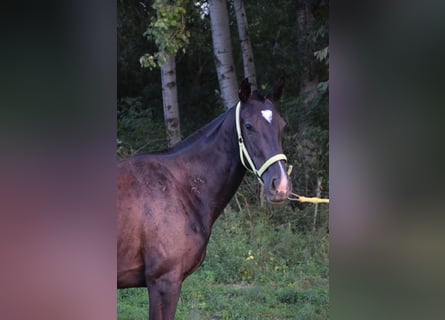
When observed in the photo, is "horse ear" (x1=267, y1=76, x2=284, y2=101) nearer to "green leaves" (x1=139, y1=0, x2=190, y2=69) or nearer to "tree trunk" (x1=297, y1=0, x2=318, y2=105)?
"green leaves" (x1=139, y1=0, x2=190, y2=69)

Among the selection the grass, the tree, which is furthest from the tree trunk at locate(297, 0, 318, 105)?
the grass

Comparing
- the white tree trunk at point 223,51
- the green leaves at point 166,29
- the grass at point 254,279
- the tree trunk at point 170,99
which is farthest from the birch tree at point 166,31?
the grass at point 254,279

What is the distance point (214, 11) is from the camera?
723cm

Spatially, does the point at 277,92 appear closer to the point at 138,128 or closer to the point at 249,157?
the point at 249,157

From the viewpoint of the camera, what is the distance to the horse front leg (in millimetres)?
2652

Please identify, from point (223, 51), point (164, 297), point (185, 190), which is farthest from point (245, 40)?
point (164, 297)

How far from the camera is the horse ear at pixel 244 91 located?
9.01 ft

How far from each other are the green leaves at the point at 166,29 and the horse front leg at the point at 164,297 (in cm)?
320

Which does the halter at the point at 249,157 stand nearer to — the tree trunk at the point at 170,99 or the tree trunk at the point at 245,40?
the tree trunk at the point at 170,99

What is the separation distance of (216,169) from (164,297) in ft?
2.44

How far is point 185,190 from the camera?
285 cm
